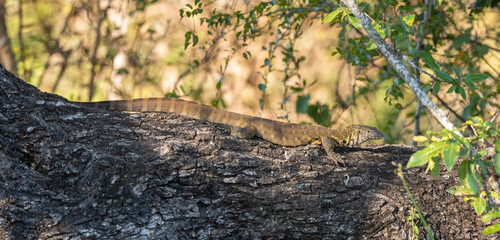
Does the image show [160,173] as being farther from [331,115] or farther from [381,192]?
[331,115]

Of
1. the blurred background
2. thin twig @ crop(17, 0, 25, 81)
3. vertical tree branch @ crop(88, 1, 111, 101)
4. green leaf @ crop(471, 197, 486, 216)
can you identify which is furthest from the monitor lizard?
thin twig @ crop(17, 0, 25, 81)

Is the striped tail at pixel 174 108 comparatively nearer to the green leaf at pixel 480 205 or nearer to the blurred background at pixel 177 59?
the green leaf at pixel 480 205

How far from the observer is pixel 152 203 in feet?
9.34

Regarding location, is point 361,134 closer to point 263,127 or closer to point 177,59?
point 263,127

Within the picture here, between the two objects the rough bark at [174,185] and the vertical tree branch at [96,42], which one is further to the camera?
the vertical tree branch at [96,42]

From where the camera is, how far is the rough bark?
2705 mm

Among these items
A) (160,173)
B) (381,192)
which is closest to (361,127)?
(381,192)

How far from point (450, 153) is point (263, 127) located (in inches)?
90.4

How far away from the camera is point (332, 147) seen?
12.7 ft

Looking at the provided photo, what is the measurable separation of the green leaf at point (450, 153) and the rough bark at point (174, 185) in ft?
3.28

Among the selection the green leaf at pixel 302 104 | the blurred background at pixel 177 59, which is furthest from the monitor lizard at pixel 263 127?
the blurred background at pixel 177 59

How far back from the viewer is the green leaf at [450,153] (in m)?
2.21

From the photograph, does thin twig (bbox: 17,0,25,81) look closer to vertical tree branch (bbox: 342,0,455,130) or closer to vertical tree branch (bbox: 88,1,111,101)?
vertical tree branch (bbox: 88,1,111,101)

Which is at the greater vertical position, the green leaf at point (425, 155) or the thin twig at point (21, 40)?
the thin twig at point (21, 40)
